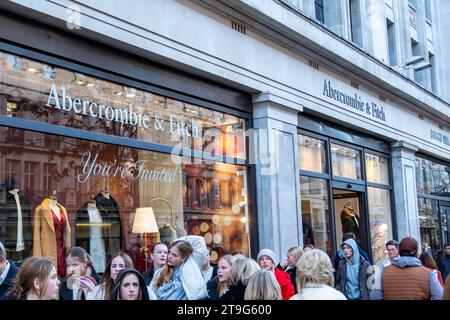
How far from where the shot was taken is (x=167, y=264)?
5941mm

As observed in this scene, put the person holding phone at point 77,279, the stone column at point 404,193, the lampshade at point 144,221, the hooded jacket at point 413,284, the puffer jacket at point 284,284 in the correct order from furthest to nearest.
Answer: the stone column at point 404,193
the lampshade at point 144,221
the puffer jacket at point 284,284
the person holding phone at point 77,279
the hooded jacket at point 413,284

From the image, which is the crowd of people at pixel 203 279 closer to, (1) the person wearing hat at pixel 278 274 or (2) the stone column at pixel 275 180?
(1) the person wearing hat at pixel 278 274

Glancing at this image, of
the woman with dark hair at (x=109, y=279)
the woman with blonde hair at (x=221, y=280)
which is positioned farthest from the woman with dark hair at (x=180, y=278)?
the woman with dark hair at (x=109, y=279)

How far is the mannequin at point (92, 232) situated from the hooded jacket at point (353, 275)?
349 centimetres

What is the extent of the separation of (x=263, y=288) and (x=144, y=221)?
4389 millimetres

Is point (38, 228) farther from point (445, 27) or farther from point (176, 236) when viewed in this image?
point (445, 27)

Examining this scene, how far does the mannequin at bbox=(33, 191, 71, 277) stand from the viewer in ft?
22.4

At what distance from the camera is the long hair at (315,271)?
4129 mm

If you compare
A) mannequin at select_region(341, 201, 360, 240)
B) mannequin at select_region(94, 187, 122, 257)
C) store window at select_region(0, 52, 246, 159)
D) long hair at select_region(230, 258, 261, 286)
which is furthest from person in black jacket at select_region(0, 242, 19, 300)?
mannequin at select_region(341, 201, 360, 240)

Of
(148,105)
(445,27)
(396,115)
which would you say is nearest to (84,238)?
(148,105)

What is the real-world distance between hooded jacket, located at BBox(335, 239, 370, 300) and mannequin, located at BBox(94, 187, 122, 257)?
10.8 feet

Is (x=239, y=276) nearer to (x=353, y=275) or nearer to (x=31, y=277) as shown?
(x=31, y=277)

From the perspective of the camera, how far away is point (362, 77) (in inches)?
550

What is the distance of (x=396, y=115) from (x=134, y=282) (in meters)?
A: 13.5
